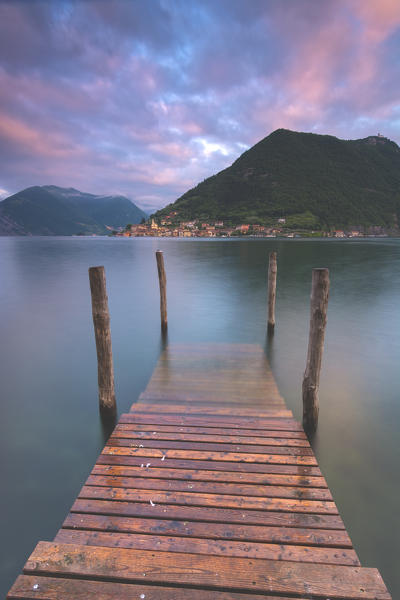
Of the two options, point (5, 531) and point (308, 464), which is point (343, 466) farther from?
point (5, 531)

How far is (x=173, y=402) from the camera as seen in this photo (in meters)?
6.30

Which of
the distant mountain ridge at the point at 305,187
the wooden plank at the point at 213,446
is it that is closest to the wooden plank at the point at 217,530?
the wooden plank at the point at 213,446

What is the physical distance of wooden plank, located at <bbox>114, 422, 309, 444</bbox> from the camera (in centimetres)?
458

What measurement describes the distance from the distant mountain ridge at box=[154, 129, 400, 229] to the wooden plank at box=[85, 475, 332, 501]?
437ft

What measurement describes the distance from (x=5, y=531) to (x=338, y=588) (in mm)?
4721

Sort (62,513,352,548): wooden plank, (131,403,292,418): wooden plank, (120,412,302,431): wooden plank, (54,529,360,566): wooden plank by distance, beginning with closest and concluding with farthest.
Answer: (54,529,360,566): wooden plank < (62,513,352,548): wooden plank < (120,412,302,431): wooden plank < (131,403,292,418): wooden plank

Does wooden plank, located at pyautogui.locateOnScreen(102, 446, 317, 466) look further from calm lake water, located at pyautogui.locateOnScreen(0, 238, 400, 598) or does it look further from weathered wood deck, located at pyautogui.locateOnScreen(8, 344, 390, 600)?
calm lake water, located at pyautogui.locateOnScreen(0, 238, 400, 598)

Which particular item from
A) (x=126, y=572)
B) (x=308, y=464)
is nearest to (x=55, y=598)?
(x=126, y=572)

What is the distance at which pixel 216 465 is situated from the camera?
3.93m

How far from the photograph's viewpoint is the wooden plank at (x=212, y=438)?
14.5ft

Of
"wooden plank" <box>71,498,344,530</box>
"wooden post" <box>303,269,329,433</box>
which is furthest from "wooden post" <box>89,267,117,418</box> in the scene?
"wooden post" <box>303,269,329,433</box>

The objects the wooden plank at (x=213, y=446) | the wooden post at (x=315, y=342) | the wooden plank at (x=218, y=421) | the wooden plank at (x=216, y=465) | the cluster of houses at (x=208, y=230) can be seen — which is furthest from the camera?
the cluster of houses at (x=208, y=230)

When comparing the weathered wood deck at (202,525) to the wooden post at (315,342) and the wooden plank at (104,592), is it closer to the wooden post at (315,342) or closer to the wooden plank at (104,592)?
the wooden plank at (104,592)

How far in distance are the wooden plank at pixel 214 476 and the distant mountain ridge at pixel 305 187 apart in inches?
5232
